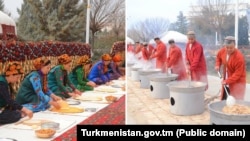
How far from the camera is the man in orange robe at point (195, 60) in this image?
152 inches

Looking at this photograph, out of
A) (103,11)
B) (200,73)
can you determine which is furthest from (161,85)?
(103,11)

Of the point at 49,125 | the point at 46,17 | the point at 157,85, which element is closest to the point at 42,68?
the point at 49,125

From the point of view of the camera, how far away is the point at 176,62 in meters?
4.66

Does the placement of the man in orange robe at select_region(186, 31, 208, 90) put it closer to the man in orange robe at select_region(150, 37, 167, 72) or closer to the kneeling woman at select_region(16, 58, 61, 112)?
the man in orange robe at select_region(150, 37, 167, 72)

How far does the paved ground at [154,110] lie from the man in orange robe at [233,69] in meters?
0.43

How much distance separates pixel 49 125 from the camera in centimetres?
276

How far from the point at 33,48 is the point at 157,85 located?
1843 millimetres

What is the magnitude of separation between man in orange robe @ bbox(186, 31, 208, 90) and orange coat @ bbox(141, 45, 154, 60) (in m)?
1.70

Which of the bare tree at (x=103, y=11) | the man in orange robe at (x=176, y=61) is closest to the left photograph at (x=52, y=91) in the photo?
the man in orange robe at (x=176, y=61)

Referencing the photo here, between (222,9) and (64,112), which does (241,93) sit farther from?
(64,112)

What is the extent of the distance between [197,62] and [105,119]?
1509 millimetres

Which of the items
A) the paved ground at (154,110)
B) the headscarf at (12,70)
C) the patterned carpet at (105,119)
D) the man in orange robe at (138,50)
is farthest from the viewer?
the man in orange robe at (138,50)

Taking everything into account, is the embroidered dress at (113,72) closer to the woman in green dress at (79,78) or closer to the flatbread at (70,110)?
the woman in green dress at (79,78)

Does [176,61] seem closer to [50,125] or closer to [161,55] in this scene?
[161,55]
